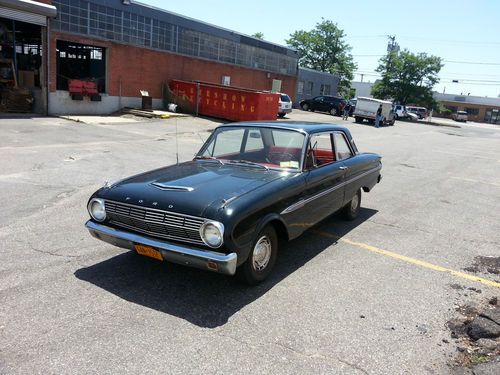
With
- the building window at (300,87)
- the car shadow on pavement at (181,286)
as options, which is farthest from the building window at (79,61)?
the building window at (300,87)

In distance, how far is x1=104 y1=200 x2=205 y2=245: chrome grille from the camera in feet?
12.4

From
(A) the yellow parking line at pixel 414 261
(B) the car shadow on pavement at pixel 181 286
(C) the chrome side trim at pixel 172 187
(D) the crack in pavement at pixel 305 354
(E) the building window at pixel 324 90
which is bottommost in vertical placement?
(B) the car shadow on pavement at pixel 181 286

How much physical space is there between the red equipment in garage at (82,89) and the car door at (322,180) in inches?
707

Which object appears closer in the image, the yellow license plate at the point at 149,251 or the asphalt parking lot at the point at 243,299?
the asphalt parking lot at the point at 243,299

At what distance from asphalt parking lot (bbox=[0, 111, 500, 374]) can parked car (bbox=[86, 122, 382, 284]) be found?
40 centimetres

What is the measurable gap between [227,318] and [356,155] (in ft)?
12.6

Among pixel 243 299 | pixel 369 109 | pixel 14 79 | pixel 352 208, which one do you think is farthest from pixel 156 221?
pixel 369 109

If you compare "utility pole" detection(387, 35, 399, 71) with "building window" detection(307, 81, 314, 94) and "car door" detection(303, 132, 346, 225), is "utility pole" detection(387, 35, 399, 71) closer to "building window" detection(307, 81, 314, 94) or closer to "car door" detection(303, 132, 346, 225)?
"building window" detection(307, 81, 314, 94)

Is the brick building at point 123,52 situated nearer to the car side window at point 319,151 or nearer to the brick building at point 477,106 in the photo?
the car side window at point 319,151

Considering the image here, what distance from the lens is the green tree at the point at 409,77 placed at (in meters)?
50.5

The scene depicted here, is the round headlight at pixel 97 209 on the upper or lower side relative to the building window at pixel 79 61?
lower

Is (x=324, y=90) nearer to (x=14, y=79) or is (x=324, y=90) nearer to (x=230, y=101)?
(x=230, y=101)

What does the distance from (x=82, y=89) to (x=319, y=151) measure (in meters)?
18.5

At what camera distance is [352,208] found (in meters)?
6.71
